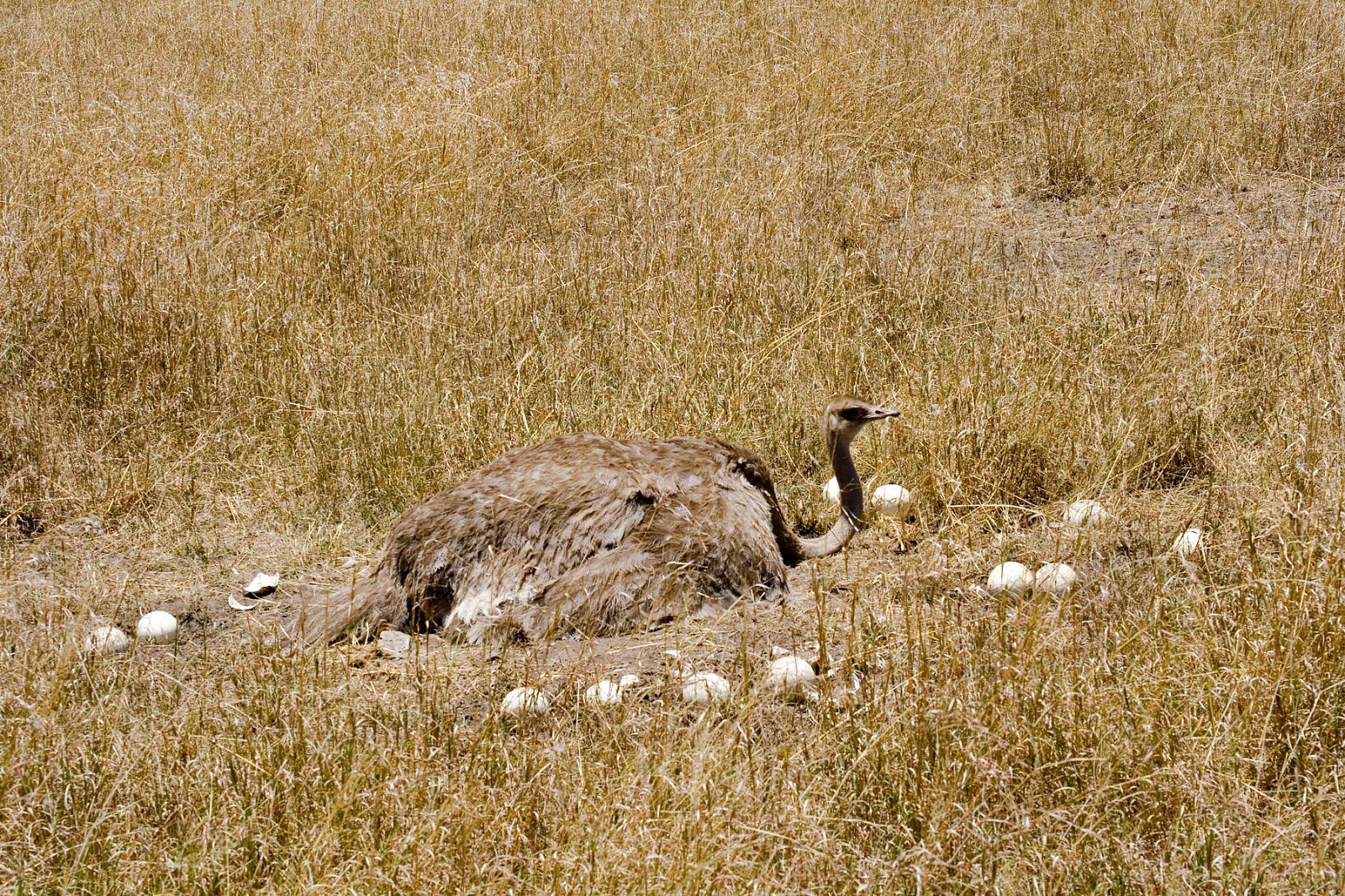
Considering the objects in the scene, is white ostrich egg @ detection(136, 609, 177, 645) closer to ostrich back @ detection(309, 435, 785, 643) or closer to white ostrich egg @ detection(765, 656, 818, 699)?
ostrich back @ detection(309, 435, 785, 643)

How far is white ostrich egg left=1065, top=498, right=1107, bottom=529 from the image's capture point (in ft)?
15.5

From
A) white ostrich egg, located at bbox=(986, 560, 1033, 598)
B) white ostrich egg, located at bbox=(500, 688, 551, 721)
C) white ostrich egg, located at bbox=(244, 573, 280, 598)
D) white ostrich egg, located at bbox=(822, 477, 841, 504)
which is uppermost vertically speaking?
white ostrich egg, located at bbox=(500, 688, 551, 721)

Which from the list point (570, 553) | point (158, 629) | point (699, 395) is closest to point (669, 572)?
point (570, 553)

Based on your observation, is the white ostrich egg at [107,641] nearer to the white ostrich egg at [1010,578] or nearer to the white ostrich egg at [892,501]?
the white ostrich egg at [1010,578]

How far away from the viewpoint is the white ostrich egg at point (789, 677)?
3840 millimetres

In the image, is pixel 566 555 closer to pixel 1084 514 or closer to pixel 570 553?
pixel 570 553

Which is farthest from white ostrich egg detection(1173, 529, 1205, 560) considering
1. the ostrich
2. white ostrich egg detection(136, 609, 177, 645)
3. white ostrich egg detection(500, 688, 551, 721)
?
white ostrich egg detection(136, 609, 177, 645)

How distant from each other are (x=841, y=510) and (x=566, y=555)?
109 cm

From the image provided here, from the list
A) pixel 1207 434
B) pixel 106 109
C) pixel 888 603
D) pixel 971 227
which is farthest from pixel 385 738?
pixel 106 109

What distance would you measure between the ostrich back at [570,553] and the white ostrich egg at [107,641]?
0.65m

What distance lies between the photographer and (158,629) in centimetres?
471

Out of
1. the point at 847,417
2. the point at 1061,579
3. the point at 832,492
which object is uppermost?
the point at 847,417

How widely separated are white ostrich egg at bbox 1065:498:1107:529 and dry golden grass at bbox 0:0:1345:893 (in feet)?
0.42

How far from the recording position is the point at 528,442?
588 cm
